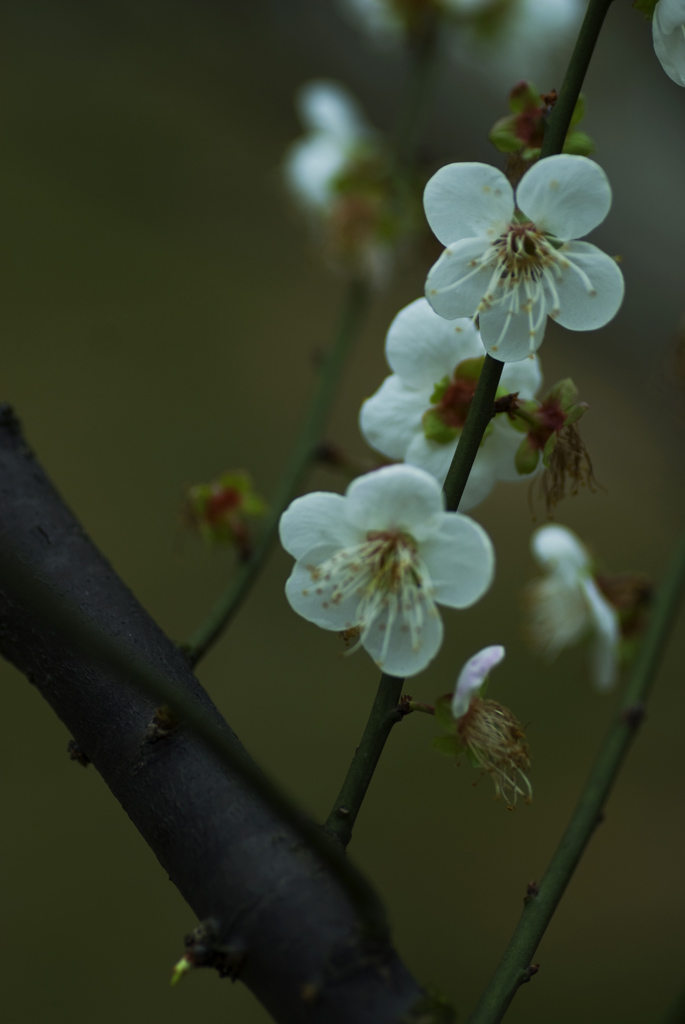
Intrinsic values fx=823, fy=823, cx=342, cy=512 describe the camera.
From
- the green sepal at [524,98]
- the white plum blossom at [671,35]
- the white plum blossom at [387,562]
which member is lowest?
the white plum blossom at [387,562]

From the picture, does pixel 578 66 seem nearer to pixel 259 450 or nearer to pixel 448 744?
pixel 448 744

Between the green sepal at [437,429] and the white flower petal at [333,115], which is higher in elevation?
the white flower petal at [333,115]

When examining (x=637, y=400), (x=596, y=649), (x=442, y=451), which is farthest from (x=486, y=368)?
(x=637, y=400)

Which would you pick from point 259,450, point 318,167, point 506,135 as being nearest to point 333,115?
point 318,167

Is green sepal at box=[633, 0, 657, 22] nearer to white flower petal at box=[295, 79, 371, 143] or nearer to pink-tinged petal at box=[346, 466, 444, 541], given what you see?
pink-tinged petal at box=[346, 466, 444, 541]

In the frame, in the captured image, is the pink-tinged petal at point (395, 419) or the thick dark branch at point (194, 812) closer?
the thick dark branch at point (194, 812)

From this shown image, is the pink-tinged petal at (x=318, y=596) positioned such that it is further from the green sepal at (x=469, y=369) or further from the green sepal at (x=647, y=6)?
the green sepal at (x=647, y=6)

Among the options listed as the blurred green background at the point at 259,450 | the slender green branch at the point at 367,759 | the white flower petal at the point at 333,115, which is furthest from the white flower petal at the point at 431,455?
the white flower petal at the point at 333,115
